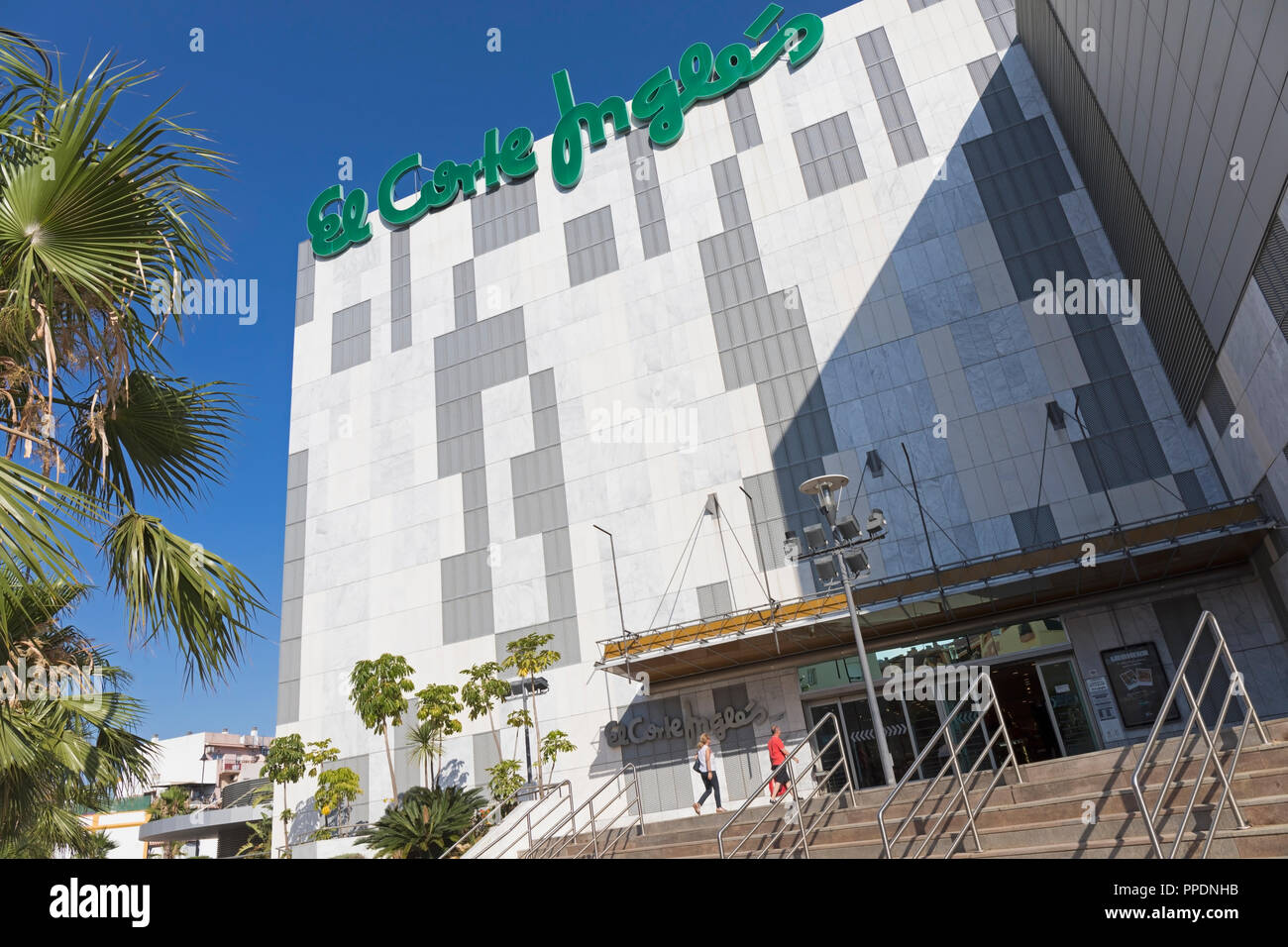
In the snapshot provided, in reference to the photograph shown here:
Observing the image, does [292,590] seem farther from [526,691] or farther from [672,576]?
[672,576]

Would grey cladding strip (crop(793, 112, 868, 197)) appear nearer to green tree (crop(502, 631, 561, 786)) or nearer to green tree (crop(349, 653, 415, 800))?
green tree (crop(502, 631, 561, 786))

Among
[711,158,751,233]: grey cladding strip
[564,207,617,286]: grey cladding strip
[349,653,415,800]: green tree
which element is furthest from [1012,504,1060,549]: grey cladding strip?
[349,653,415,800]: green tree

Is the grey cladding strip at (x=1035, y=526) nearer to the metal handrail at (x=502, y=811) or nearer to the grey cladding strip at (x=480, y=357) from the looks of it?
the metal handrail at (x=502, y=811)

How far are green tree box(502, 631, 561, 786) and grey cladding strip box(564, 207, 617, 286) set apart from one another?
45.5 ft

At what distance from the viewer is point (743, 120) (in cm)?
3042

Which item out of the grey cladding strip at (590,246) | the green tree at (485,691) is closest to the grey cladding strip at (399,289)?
the grey cladding strip at (590,246)

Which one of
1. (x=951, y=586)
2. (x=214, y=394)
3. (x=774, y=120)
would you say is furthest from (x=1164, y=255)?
(x=214, y=394)

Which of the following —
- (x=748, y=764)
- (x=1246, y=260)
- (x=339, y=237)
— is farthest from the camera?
(x=339, y=237)

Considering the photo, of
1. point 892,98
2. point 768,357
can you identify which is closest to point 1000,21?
point 892,98

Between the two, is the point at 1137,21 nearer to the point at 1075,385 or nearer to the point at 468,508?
the point at 1075,385

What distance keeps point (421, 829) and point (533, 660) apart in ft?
19.6

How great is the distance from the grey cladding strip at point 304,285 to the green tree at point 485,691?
19.9 m

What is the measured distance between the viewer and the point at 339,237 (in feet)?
121
